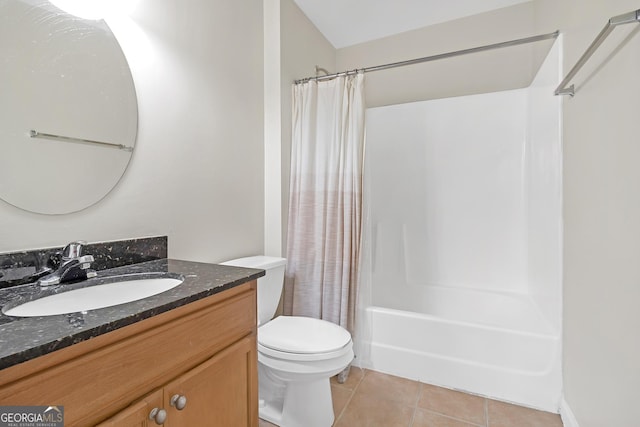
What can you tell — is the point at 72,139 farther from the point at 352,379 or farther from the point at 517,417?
the point at 517,417

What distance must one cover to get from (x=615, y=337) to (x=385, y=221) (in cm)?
179

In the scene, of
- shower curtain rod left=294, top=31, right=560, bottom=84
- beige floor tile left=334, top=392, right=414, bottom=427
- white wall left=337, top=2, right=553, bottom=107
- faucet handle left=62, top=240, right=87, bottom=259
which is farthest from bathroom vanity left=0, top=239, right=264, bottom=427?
white wall left=337, top=2, right=553, bottom=107

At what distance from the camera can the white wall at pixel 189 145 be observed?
3.80ft

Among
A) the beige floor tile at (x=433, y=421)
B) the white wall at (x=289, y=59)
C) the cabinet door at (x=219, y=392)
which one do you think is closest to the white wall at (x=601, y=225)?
the beige floor tile at (x=433, y=421)

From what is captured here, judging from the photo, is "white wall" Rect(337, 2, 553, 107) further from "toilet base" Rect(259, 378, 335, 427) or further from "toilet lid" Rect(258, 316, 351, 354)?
"toilet base" Rect(259, 378, 335, 427)

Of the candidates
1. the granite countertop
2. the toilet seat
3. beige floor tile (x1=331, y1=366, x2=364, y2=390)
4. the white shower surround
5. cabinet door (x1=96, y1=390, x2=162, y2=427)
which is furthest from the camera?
beige floor tile (x1=331, y1=366, x2=364, y2=390)

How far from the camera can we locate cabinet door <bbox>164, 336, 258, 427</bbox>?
2.48 ft

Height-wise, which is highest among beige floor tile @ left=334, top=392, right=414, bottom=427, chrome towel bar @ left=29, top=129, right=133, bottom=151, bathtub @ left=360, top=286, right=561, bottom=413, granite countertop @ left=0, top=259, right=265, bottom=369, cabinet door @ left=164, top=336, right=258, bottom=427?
chrome towel bar @ left=29, top=129, right=133, bottom=151

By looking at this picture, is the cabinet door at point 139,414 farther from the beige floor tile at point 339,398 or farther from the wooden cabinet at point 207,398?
the beige floor tile at point 339,398

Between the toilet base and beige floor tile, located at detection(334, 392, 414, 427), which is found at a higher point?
the toilet base

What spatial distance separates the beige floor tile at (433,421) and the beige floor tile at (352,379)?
402 mm

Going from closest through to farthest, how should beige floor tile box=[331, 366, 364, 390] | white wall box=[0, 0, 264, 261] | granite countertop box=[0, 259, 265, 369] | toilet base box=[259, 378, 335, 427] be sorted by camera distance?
granite countertop box=[0, 259, 265, 369] < white wall box=[0, 0, 264, 261] < toilet base box=[259, 378, 335, 427] < beige floor tile box=[331, 366, 364, 390]

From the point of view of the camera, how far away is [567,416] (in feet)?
4.77

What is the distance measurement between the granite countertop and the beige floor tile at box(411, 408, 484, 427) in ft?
3.97
